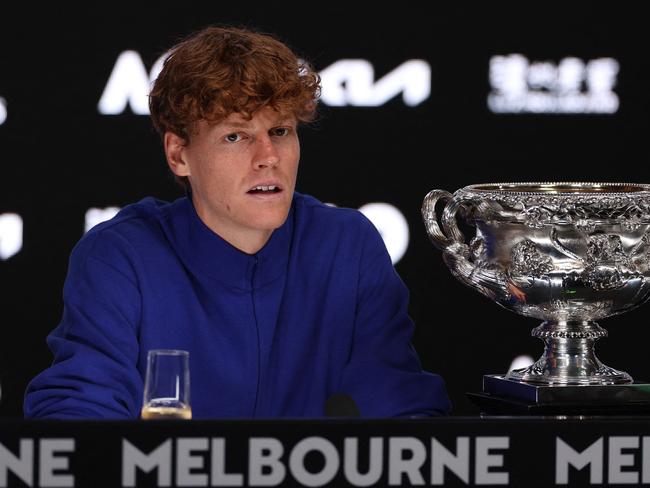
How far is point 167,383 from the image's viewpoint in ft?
5.51

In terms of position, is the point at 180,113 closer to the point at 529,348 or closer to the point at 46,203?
the point at 46,203

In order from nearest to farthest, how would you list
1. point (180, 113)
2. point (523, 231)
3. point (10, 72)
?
point (523, 231) < point (180, 113) < point (10, 72)

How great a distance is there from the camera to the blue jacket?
2.18 meters

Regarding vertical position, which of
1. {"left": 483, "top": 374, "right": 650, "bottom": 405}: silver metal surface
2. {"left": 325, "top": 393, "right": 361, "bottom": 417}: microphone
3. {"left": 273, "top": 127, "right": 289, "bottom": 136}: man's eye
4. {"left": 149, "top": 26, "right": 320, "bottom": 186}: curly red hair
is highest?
{"left": 149, "top": 26, "right": 320, "bottom": 186}: curly red hair

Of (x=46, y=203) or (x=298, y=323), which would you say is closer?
(x=298, y=323)

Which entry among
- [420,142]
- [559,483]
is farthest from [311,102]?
[420,142]

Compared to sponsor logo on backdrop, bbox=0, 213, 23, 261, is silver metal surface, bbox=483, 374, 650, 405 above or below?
below

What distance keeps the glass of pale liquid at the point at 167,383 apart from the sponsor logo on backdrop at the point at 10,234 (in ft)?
5.59

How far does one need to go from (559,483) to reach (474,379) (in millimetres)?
1871

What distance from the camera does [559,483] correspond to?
5.28 feet

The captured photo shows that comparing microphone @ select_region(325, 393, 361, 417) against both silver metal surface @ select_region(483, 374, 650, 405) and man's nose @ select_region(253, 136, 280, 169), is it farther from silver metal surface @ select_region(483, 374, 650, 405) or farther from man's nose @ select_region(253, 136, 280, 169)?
man's nose @ select_region(253, 136, 280, 169)

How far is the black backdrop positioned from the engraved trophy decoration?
4.59ft

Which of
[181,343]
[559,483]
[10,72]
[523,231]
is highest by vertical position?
[10,72]

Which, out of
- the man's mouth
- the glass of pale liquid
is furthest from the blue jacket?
the glass of pale liquid
